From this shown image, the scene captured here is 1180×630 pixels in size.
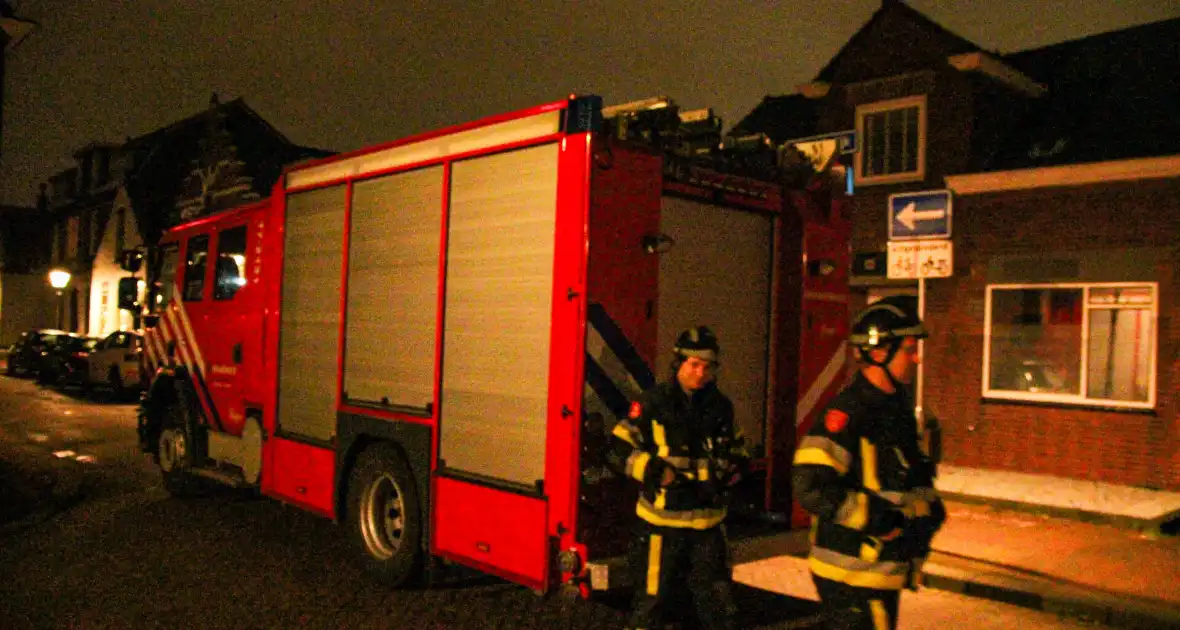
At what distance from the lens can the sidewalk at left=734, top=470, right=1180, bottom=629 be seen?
6543mm

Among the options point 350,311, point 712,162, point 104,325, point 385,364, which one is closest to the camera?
point 712,162

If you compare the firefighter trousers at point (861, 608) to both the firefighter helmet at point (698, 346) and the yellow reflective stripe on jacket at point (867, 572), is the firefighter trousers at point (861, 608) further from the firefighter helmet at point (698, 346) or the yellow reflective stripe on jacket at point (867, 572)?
the firefighter helmet at point (698, 346)

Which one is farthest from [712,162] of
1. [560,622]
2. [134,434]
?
[134,434]

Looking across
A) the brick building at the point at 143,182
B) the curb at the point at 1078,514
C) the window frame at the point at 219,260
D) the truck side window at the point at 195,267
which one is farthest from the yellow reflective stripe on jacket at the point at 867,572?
the brick building at the point at 143,182

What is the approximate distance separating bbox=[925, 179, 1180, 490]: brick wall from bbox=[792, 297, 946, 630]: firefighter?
361 inches

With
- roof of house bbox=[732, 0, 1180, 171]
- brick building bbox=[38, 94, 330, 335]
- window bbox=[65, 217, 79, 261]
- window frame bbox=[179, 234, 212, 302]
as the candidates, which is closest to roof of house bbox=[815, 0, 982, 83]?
roof of house bbox=[732, 0, 1180, 171]

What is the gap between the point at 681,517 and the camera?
465 centimetres

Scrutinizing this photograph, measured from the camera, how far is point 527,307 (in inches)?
207

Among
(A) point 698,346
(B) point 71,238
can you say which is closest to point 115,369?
(A) point 698,346

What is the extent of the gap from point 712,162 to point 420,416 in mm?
2310

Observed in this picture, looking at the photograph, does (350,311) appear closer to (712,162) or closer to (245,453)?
(245,453)

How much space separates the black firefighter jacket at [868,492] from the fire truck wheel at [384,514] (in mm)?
3176

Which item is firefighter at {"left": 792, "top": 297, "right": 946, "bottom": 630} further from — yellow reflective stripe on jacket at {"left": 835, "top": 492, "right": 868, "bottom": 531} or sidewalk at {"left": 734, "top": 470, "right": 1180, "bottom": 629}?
sidewalk at {"left": 734, "top": 470, "right": 1180, "bottom": 629}

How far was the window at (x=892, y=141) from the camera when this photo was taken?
14.2 meters
